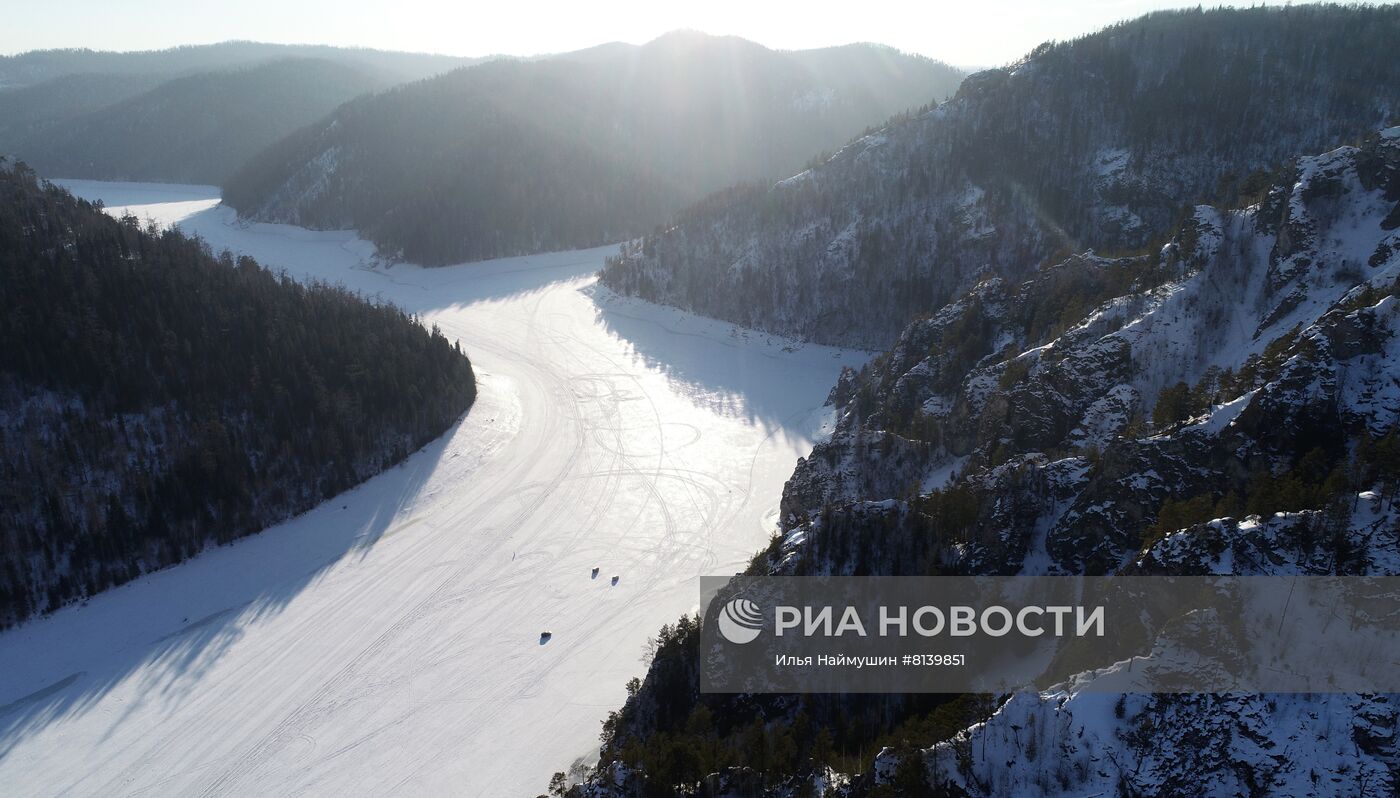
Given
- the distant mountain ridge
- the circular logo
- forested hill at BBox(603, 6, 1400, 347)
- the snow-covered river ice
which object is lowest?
the snow-covered river ice

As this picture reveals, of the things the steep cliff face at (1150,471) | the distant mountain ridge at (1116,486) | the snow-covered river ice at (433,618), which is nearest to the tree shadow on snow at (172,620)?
the snow-covered river ice at (433,618)

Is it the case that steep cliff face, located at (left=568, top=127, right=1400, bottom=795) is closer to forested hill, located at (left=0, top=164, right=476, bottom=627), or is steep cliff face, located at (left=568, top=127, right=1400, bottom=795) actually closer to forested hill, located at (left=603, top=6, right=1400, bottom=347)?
forested hill, located at (left=0, top=164, right=476, bottom=627)

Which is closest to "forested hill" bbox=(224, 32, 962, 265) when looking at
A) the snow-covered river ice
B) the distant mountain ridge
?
the snow-covered river ice

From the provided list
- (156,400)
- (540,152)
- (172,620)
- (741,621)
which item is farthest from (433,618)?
(540,152)

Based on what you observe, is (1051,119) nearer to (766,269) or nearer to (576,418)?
(766,269)

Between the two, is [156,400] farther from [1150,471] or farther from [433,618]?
[1150,471]

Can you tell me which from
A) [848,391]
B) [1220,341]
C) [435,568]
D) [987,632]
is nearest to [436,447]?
Answer: [435,568]

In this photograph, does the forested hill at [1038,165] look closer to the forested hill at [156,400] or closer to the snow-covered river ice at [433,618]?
the snow-covered river ice at [433,618]
